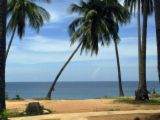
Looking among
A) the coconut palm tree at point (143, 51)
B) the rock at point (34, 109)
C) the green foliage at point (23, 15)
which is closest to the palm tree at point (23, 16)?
the green foliage at point (23, 15)

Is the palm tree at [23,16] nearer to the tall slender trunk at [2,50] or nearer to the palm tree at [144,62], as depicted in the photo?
the palm tree at [144,62]

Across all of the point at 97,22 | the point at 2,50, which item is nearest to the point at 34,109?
the point at 2,50

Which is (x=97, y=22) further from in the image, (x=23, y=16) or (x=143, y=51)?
(x=143, y=51)

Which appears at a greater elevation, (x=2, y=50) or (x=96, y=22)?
(x=96, y=22)

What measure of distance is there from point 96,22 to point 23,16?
658 centimetres

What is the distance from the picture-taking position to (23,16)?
4669 cm

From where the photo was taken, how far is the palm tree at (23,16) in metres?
46.5

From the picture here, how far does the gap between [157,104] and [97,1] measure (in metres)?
18.7

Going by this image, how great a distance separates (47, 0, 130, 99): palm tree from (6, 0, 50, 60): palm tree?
10.2 ft

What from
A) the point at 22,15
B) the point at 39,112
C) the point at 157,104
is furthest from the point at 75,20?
the point at 39,112

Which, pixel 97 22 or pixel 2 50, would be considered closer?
pixel 2 50

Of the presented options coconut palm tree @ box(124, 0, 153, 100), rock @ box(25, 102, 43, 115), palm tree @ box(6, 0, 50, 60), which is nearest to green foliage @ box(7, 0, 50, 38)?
palm tree @ box(6, 0, 50, 60)

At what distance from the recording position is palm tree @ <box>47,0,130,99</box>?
4616 cm

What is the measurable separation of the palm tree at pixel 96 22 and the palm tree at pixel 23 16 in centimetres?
310
